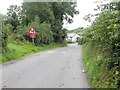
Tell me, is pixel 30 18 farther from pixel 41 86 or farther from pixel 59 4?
pixel 41 86

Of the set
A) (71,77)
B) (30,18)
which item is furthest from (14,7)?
(71,77)

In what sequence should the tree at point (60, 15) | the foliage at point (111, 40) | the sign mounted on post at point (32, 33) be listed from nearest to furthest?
the foliage at point (111, 40)
the sign mounted on post at point (32, 33)
the tree at point (60, 15)

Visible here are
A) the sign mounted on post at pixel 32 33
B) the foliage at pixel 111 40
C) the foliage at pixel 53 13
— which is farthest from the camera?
the foliage at pixel 53 13

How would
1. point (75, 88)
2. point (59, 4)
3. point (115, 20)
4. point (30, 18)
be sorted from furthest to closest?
point (59, 4), point (30, 18), point (75, 88), point (115, 20)

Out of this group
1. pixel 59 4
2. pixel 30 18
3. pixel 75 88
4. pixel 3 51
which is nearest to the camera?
Answer: pixel 75 88

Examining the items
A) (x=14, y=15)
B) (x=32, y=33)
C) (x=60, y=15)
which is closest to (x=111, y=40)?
(x=32, y=33)

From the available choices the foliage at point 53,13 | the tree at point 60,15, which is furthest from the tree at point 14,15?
the tree at point 60,15

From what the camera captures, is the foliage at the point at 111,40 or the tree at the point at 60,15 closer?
the foliage at the point at 111,40

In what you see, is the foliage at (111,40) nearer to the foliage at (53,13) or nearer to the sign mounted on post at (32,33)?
the sign mounted on post at (32,33)

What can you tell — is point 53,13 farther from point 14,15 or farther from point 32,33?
point 32,33

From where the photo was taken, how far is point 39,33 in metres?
42.6

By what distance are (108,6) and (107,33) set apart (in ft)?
5.87

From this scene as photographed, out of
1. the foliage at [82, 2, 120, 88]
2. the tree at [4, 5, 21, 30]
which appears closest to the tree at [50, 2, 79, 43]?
the tree at [4, 5, 21, 30]

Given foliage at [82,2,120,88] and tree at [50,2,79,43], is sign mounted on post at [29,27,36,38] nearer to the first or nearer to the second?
tree at [50,2,79,43]
